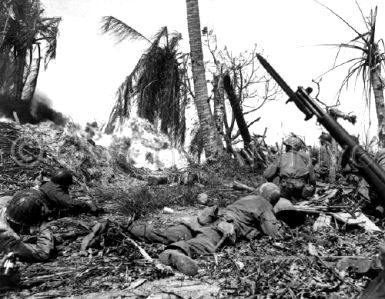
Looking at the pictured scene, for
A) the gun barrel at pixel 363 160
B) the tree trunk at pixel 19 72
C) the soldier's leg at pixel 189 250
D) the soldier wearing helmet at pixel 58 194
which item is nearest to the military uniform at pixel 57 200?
the soldier wearing helmet at pixel 58 194

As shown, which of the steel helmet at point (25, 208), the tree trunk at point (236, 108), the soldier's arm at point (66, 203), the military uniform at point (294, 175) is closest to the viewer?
the steel helmet at point (25, 208)

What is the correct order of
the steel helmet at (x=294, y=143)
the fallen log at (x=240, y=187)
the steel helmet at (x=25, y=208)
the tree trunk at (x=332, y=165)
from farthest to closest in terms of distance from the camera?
the fallen log at (x=240, y=187) → the tree trunk at (x=332, y=165) → the steel helmet at (x=294, y=143) → the steel helmet at (x=25, y=208)

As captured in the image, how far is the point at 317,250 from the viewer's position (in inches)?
167

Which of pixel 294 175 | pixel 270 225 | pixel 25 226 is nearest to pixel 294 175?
pixel 294 175

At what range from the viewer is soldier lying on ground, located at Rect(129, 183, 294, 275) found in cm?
443

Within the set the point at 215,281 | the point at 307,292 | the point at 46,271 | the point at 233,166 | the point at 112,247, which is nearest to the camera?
the point at 307,292

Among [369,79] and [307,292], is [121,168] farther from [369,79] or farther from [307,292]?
[307,292]

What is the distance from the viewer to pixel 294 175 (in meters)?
6.02

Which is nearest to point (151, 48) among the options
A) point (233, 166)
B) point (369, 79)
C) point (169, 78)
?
point (169, 78)

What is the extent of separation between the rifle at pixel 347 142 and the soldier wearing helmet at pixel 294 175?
402 centimetres

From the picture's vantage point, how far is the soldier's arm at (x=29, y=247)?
418 centimetres

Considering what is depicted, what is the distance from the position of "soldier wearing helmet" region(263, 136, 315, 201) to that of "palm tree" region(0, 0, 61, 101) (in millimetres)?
7898

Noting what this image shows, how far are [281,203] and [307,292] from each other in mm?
2429

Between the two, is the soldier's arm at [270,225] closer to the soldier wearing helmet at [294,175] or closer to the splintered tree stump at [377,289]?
the soldier wearing helmet at [294,175]
